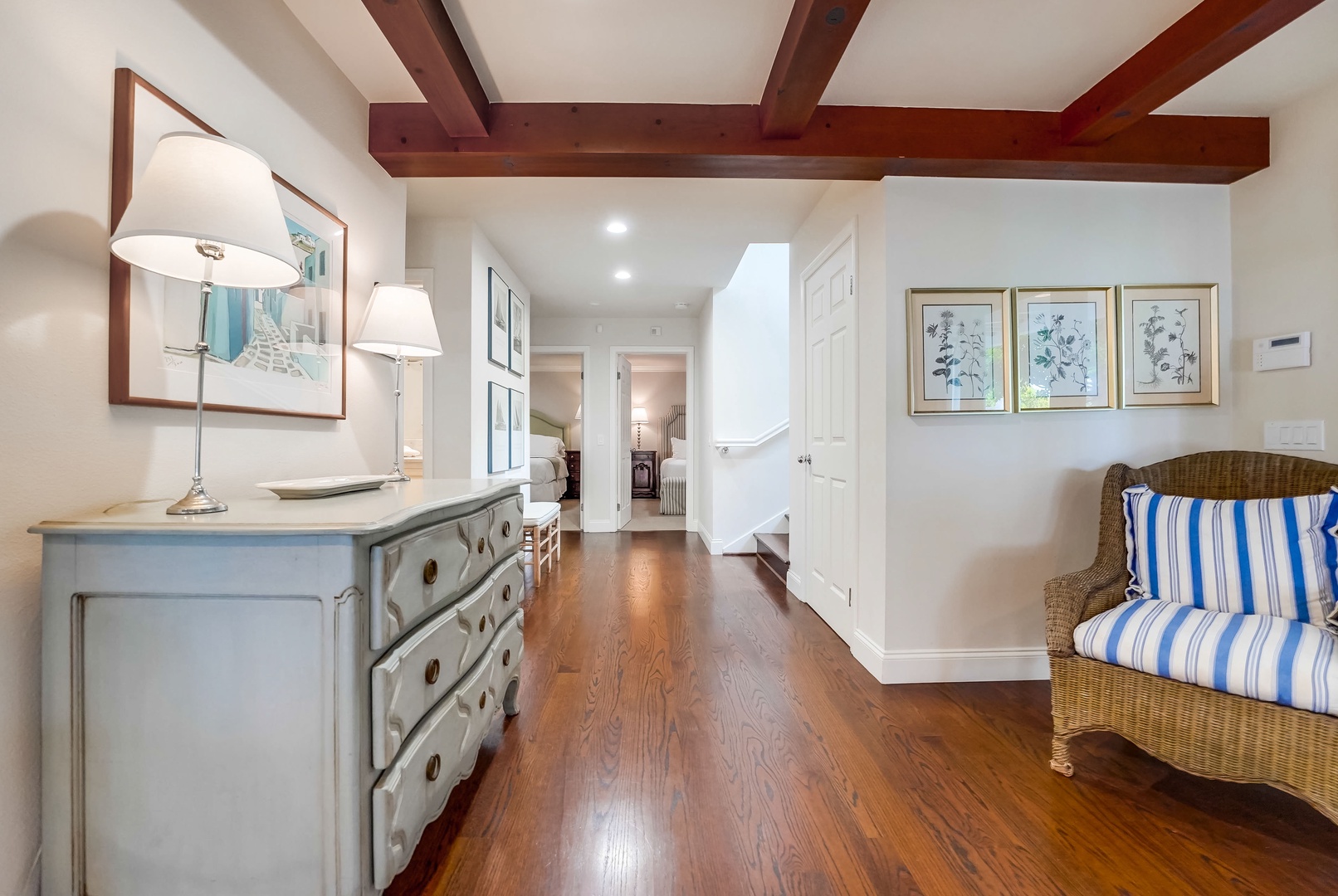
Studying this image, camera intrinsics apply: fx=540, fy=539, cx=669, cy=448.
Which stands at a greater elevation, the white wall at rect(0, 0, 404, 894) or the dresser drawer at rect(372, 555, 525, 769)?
the white wall at rect(0, 0, 404, 894)

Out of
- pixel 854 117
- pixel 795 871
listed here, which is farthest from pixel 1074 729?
pixel 854 117

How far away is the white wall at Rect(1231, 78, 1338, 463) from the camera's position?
193cm

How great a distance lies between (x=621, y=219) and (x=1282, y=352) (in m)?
3.04

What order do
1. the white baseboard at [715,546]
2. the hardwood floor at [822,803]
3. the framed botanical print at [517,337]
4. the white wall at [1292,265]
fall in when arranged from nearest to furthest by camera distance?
the hardwood floor at [822,803], the white wall at [1292,265], the framed botanical print at [517,337], the white baseboard at [715,546]

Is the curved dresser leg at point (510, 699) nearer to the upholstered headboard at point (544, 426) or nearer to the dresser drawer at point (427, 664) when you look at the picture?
the dresser drawer at point (427, 664)

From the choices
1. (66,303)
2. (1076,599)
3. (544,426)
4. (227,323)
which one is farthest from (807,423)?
(544,426)

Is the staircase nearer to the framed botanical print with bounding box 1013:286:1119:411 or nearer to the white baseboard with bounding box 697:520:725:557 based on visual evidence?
the white baseboard with bounding box 697:520:725:557

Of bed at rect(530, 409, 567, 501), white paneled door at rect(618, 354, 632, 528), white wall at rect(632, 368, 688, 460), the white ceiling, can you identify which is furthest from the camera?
white wall at rect(632, 368, 688, 460)

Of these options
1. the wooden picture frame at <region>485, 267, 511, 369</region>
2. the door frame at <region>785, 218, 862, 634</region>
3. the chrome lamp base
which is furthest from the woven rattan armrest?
the wooden picture frame at <region>485, 267, 511, 369</region>

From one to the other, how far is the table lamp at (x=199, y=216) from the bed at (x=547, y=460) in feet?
15.0

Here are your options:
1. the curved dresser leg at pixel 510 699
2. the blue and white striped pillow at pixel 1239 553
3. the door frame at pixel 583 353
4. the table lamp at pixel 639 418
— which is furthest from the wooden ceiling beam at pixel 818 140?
the table lamp at pixel 639 418

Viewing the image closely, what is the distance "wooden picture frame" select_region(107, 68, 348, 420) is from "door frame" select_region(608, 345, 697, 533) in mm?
3936

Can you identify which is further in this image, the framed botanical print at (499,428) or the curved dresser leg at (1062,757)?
the framed botanical print at (499,428)

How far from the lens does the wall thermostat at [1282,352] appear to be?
1.99 m
